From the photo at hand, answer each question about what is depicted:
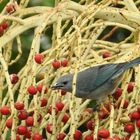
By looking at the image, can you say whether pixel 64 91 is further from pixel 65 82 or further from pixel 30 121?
pixel 30 121

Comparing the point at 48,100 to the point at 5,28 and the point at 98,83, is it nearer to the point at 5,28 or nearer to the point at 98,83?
the point at 98,83

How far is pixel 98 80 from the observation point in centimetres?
237

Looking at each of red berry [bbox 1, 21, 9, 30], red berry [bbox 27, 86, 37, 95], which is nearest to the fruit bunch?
red berry [bbox 27, 86, 37, 95]

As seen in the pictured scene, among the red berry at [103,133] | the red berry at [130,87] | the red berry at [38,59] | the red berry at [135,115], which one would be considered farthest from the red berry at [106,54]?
the red berry at [103,133]

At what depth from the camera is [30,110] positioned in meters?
2.14

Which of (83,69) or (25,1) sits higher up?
(25,1)

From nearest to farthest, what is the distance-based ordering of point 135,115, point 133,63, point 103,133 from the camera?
point 103,133 < point 135,115 < point 133,63

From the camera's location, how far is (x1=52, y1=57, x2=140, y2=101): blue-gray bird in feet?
7.40

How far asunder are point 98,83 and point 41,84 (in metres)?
0.27

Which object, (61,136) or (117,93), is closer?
(61,136)

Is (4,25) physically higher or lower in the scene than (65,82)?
higher

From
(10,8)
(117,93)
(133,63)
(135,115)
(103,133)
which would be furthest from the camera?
(10,8)

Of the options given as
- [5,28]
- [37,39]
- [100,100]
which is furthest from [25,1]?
[100,100]

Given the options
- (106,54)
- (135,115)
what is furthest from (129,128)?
(106,54)
